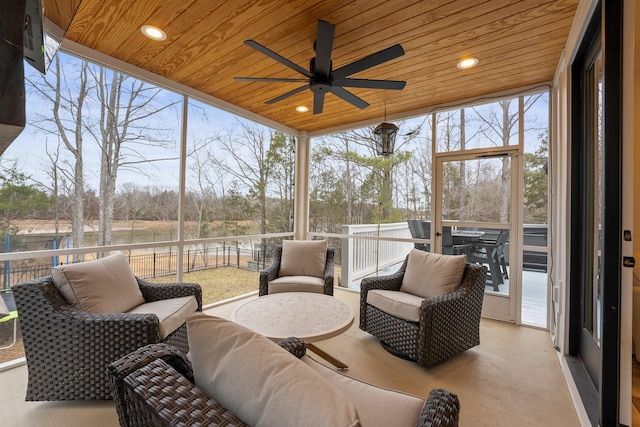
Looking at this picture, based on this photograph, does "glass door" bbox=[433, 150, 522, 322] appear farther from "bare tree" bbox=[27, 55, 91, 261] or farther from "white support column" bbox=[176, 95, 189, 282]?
"bare tree" bbox=[27, 55, 91, 261]

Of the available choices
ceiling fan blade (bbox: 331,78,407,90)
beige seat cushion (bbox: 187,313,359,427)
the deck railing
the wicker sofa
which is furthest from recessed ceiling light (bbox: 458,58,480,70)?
beige seat cushion (bbox: 187,313,359,427)

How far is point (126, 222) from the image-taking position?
3006 millimetres

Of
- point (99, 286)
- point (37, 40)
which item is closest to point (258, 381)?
point (37, 40)

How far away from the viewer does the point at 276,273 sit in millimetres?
3605

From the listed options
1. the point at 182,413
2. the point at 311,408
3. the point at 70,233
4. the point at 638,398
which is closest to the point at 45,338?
the point at 70,233

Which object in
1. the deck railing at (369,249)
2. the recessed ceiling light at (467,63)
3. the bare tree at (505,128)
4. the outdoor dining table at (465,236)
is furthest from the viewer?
the deck railing at (369,249)

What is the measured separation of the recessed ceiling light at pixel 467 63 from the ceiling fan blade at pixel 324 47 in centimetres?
135

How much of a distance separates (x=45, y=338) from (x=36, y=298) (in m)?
0.24

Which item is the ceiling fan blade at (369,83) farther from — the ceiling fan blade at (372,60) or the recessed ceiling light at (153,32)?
the recessed ceiling light at (153,32)

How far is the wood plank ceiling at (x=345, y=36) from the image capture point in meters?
2.06

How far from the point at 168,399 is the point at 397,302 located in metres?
2.06

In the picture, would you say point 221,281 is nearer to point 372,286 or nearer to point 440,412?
point 372,286

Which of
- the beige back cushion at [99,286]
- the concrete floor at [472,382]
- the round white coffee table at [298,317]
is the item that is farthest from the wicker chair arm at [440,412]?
the beige back cushion at [99,286]

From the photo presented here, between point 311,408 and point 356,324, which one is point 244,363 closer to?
point 311,408
